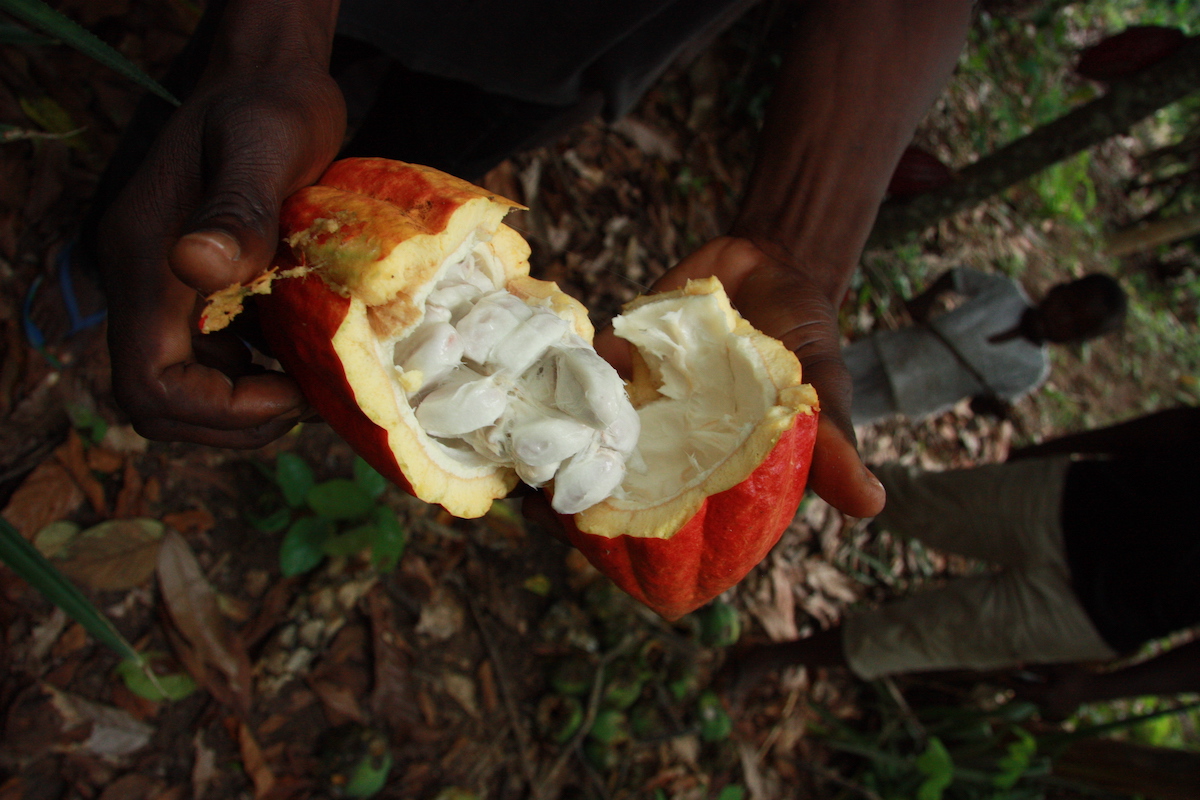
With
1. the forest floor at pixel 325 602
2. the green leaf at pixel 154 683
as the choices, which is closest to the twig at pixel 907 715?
the forest floor at pixel 325 602

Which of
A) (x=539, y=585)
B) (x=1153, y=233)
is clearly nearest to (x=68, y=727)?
(x=539, y=585)

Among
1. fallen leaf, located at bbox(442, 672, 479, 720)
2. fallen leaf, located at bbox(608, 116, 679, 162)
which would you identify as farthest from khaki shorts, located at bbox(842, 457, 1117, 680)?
fallen leaf, located at bbox(608, 116, 679, 162)

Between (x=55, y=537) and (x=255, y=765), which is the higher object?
(x=55, y=537)

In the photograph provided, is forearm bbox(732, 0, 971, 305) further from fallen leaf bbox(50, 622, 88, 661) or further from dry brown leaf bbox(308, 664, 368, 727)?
fallen leaf bbox(50, 622, 88, 661)

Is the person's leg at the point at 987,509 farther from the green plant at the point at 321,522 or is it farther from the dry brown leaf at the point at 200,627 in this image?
the dry brown leaf at the point at 200,627

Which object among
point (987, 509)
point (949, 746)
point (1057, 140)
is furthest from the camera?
point (949, 746)

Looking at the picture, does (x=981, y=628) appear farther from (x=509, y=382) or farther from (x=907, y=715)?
(x=509, y=382)

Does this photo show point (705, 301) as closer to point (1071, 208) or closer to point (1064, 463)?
point (1064, 463)
